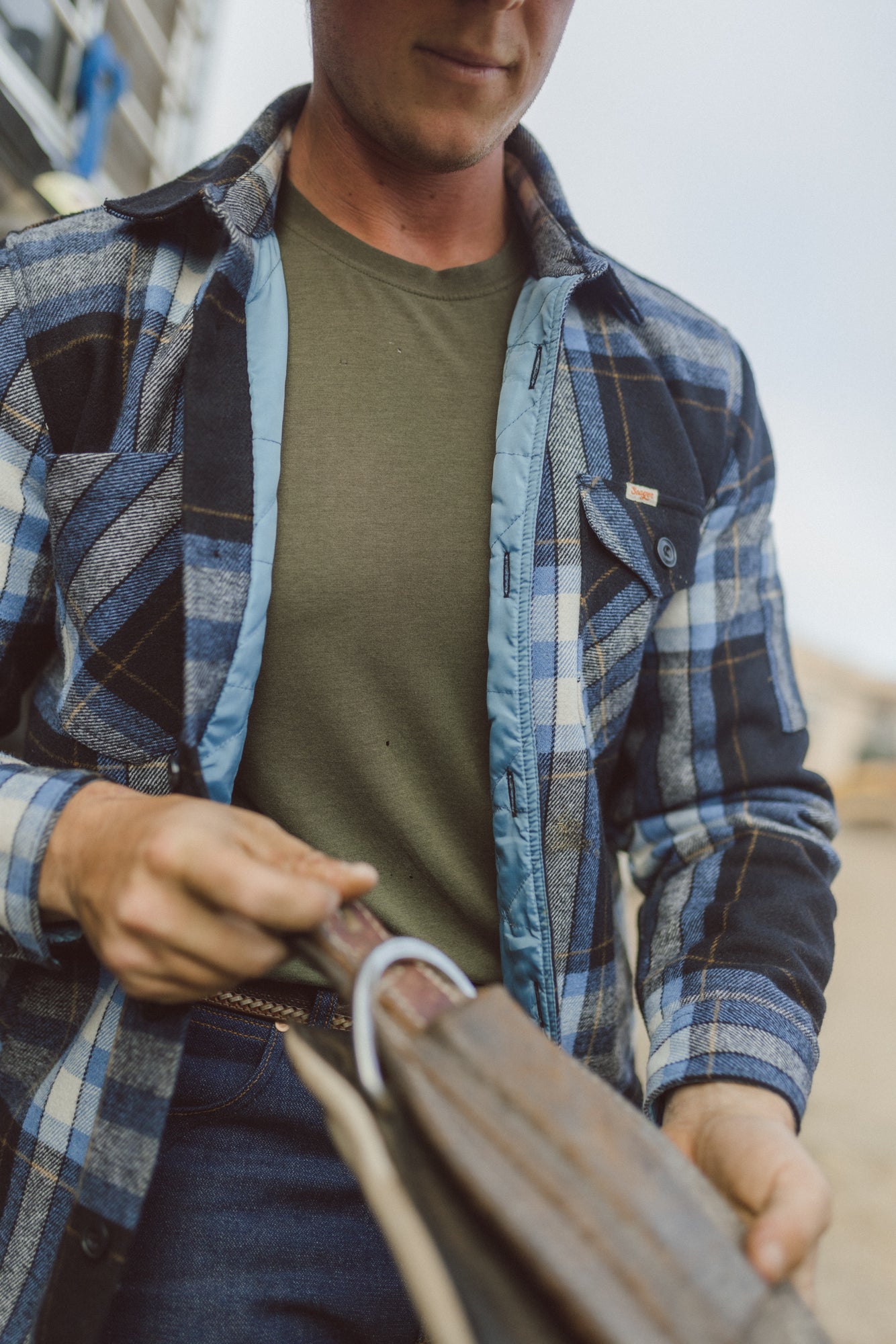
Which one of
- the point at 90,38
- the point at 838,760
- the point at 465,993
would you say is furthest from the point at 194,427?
the point at 838,760

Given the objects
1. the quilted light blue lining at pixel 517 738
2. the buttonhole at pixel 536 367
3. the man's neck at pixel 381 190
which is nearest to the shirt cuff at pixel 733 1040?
the quilted light blue lining at pixel 517 738

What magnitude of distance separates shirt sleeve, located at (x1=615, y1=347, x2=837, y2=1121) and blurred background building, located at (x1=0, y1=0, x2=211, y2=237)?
8.79ft

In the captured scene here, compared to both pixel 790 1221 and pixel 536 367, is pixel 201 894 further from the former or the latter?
pixel 536 367

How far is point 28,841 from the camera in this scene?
104 cm

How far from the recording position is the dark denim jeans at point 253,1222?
114 centimetres

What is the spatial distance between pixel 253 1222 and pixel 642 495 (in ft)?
3.79

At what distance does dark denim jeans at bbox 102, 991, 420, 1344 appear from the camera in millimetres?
1143

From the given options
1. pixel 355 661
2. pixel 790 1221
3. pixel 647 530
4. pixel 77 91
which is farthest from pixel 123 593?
pixel 77 91

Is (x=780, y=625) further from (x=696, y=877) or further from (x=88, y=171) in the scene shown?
(x=88, y=171)

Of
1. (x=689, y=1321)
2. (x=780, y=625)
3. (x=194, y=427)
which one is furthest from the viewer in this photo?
(x=780, y=625)

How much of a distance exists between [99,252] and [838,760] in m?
27.8

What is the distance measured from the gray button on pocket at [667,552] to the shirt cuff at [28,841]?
2.89ft

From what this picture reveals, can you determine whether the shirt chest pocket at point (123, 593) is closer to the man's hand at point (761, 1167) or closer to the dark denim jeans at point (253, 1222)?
the dark denim jeans at point (253, 1222)

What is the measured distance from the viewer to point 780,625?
160 cm
